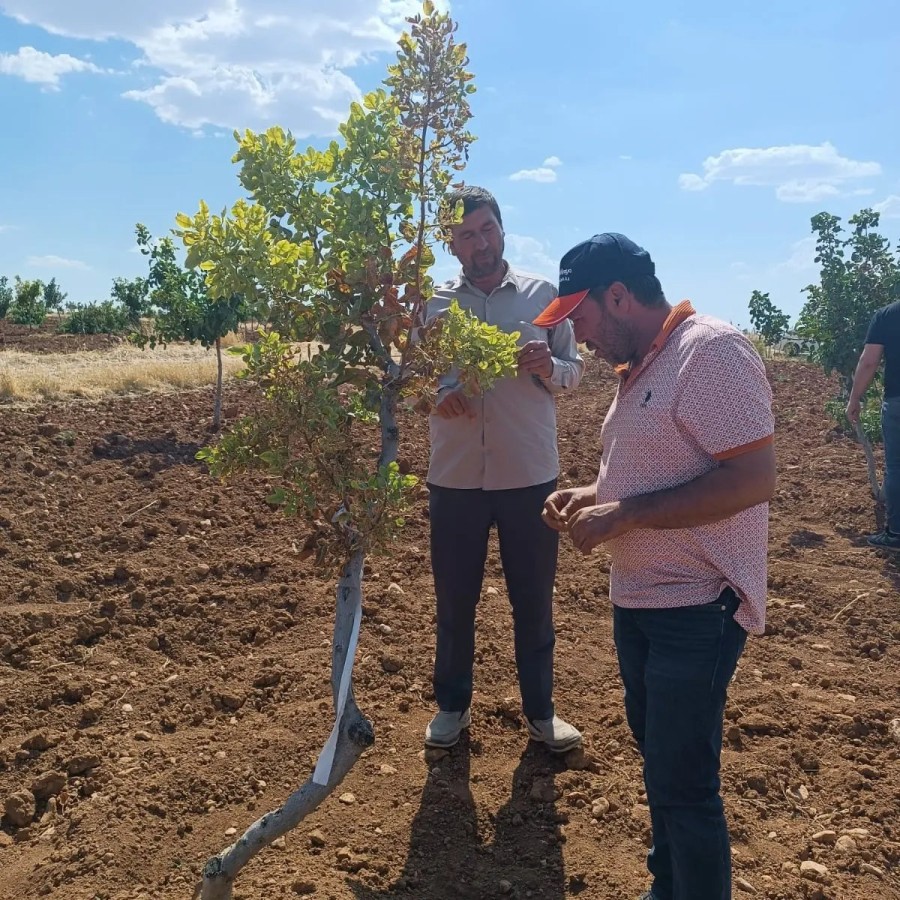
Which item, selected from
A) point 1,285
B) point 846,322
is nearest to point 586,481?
point 846,322

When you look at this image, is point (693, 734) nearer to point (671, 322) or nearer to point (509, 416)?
point (671, 322)

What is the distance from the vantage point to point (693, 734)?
2.19 metres

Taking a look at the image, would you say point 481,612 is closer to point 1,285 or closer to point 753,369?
point 753,369

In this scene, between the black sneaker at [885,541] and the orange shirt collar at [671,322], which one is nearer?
the orange shirt collar at [671,322]

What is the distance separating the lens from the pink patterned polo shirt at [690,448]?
6.87 feet

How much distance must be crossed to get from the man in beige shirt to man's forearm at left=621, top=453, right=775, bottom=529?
44.5 inches

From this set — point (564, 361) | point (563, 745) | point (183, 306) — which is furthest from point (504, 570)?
point (183, 306)

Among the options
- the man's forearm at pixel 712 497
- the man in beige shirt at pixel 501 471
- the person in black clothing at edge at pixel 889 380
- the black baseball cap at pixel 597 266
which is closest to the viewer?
the man's forearm at pixel 712 497

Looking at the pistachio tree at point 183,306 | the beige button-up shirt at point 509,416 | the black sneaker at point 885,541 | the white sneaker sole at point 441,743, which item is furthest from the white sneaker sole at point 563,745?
the pistachio tree at point 183,306

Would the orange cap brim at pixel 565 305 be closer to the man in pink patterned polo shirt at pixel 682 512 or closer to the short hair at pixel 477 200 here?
the man in pink patterned polo shirt at pixel 682 512

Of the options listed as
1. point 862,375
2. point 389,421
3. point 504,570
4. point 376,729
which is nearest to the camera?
point 389,421

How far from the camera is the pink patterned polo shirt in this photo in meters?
2.09

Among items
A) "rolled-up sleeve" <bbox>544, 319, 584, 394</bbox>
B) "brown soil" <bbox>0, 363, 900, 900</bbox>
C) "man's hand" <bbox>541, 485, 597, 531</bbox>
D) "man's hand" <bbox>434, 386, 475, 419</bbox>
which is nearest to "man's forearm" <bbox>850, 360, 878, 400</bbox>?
"brown soil" <bbox>0, 363, 900, 900</bbox>

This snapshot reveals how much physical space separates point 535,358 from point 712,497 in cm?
108
